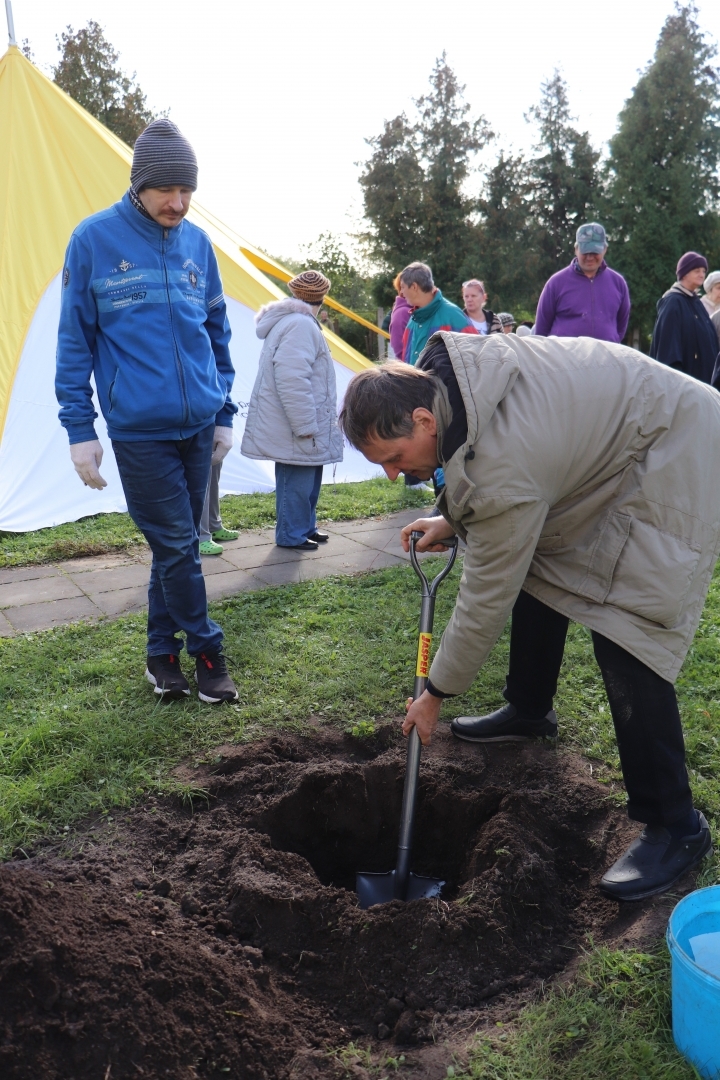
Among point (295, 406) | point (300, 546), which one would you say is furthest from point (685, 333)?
point (300, 546)

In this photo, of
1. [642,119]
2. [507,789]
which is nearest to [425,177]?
[642,119]

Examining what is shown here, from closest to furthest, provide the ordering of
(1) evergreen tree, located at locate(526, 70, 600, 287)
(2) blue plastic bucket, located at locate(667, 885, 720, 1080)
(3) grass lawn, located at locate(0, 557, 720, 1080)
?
(2) blue plastic bucket, located at locate(667, 885, 720, 1080) → (3) grass lawn, located at locate(0, 557, 720, 1080) → (1) evergreen tree, located at locate(526, 70, 600, 287)

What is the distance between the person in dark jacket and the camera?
6762 mm

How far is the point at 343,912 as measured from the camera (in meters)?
2.41

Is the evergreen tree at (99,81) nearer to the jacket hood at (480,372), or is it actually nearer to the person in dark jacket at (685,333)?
the person in dark jacket at (685,333)

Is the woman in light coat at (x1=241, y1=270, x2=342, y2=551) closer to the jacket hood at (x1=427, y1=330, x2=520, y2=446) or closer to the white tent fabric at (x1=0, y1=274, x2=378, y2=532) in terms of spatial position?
the white tent fabric at (x1=0, y1=274, x2=378, y2=532)

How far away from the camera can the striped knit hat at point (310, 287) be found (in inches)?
240

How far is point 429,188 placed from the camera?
34.8 metres

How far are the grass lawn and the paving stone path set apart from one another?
1.09 feet

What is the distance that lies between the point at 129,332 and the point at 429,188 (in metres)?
34.4

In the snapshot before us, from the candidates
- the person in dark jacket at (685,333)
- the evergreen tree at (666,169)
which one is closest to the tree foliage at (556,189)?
the evergreen tree at (666,169)

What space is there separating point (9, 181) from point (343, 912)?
750 centimetres

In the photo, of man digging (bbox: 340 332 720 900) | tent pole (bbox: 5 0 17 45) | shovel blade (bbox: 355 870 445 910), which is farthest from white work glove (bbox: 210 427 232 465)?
tent pole (bbox: 5 0 17 45)

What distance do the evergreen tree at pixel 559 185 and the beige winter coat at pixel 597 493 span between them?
3363 cm
